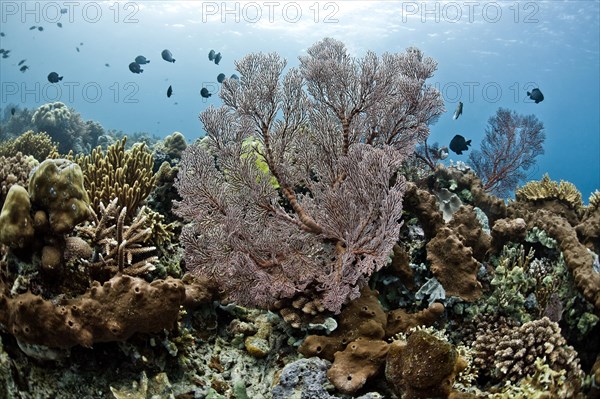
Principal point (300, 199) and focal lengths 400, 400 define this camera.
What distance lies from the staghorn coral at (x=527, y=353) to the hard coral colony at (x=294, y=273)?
0.06ft

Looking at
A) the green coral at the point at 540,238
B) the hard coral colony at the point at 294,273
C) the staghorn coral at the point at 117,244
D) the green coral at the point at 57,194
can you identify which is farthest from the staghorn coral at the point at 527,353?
the green coral at the point at 57,194

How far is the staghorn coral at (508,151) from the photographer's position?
9.39 meters

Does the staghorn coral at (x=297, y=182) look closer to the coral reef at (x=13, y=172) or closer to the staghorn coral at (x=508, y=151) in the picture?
the coral reef at (x=13, y=172)

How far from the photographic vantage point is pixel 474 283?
4.38 m

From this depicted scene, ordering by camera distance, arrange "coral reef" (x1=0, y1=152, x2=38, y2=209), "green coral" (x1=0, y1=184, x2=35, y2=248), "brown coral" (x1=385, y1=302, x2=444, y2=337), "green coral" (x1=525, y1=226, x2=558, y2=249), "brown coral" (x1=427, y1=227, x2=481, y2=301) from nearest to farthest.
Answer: "green coral" (x1=0, y1=184, x2=35, y2=248) < "brown coral" (x1=385, y1=302, x2=444, y2=337) < "brown coral" (x1=427, y1=227, x2=481, y2=301) < "coral reef" (x1=0, y1=152, x2=38, y2=209) < "green coral" (x1=525, y1=226, x2=558, y2=249)

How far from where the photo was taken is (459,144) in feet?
29.7

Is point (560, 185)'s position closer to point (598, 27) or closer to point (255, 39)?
point (598, 27)

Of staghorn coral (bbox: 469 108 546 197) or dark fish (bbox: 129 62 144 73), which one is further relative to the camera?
dark fish (bbox: 129 62 144 73)

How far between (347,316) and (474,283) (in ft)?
5.02

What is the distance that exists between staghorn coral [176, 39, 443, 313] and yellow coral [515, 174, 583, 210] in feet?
13.9

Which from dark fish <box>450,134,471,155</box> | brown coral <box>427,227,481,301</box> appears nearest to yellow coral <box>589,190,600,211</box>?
dark fish <box>450,134,471,155</box>

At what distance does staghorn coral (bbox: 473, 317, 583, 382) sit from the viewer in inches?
139

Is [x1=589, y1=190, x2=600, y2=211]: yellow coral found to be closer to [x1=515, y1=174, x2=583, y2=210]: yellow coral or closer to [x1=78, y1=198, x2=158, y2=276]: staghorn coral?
[x1=515, y1=174, x2=583, y2=210]: yellow coral

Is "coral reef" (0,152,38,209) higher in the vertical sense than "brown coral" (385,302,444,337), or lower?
higher
